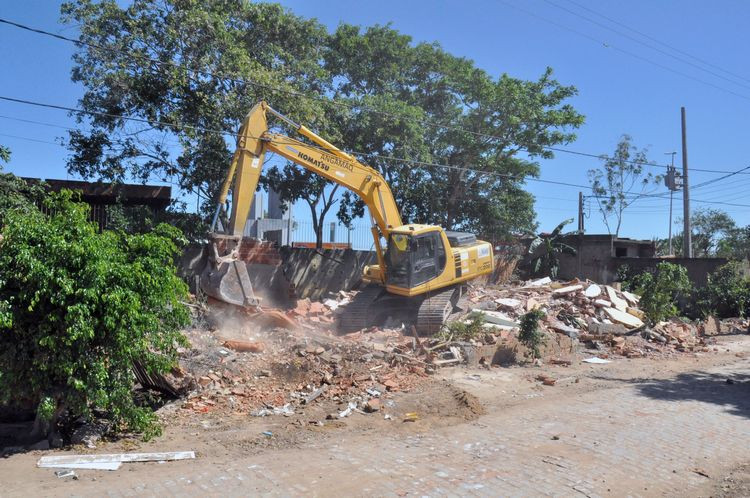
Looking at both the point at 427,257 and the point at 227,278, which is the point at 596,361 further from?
the point at 227,278

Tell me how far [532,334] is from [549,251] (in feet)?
44.4

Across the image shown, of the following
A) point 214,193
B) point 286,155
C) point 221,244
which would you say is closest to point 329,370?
point 221,244

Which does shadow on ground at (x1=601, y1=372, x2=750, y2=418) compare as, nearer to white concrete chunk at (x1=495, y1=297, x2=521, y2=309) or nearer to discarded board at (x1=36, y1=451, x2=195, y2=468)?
white concrete chunk at (x1=495, y1=297, x2=521, y2=309)

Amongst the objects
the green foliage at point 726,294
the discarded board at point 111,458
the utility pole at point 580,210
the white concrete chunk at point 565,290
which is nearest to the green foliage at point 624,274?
the green foliage at point 726,294

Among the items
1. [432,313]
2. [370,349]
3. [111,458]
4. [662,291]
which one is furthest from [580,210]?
[111,458]

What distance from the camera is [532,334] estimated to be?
12.4 meters

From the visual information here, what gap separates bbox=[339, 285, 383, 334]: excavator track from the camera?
14.9m

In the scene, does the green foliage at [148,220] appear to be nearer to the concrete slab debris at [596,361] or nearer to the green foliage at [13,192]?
the green foliage at [13,192]

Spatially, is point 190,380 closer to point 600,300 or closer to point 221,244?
point 221,244

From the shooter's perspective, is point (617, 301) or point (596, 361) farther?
point (617, 301)

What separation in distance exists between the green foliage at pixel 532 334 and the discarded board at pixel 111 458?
25.3 feet

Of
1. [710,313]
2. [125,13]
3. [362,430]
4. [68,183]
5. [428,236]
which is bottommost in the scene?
[362,430]

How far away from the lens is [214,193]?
734 inches

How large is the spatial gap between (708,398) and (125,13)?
52.9 feet
